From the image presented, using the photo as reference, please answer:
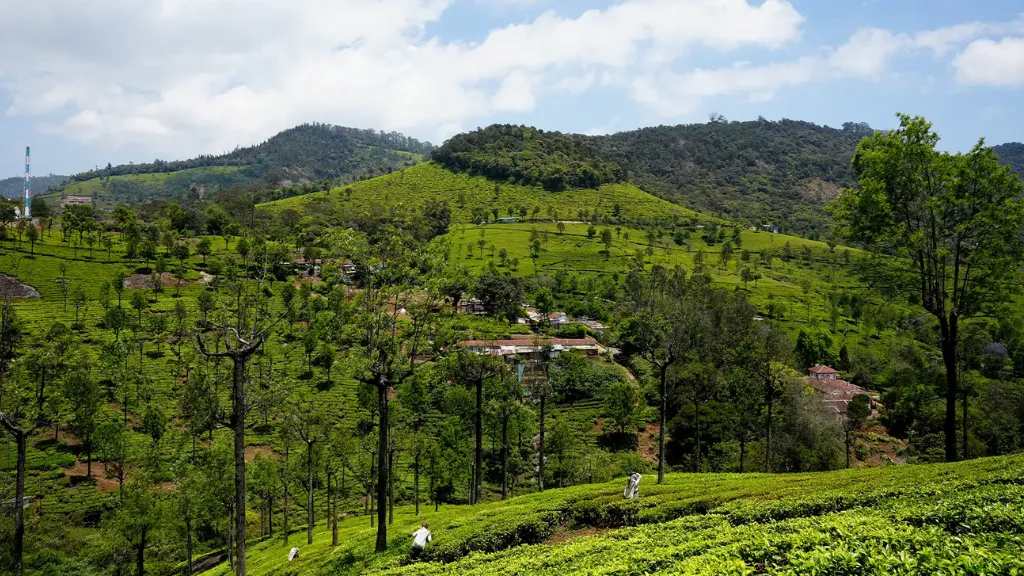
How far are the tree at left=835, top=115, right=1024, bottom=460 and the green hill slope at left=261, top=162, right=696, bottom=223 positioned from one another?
140376mm

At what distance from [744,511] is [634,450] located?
4708 centimetres

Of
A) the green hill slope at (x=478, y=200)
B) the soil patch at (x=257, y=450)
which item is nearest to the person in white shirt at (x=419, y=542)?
the soil patch at (x=257, y=450)

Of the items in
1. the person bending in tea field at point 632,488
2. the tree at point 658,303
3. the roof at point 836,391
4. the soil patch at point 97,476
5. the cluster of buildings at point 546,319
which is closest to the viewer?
the person bending in tea field at point 632,488

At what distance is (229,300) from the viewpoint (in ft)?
54.7

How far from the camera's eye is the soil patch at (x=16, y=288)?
261ft

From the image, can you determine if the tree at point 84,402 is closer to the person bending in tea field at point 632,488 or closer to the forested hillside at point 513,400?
the forested hillside at point 513,400

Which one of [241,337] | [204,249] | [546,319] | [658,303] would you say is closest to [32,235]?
[204,249]

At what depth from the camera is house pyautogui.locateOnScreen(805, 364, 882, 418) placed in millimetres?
65400

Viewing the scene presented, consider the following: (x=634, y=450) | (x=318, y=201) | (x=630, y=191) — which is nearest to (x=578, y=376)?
(x=634, y=450)

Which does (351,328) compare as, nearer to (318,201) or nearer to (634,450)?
(634,450)

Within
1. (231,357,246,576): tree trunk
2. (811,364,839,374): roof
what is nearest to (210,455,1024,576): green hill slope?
(231,357,246,576): tree trunk

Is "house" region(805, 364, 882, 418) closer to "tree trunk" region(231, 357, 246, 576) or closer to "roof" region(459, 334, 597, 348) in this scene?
"roof" region(459, 334, 597, 348)

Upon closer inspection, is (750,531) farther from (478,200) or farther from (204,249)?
(478,200)

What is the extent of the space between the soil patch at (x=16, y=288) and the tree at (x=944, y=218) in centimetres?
10772
